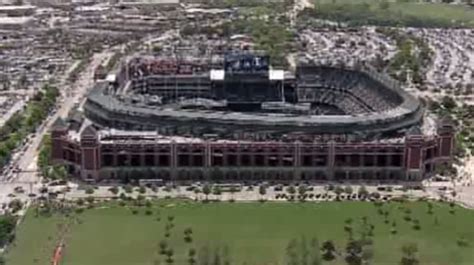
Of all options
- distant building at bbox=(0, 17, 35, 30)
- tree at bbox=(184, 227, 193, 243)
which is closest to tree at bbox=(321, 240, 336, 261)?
tree at bbox=(184, 227, 193, 243)

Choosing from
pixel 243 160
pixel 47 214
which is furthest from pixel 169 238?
pixel 243 160

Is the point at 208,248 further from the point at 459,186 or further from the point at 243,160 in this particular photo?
the point at 459,186

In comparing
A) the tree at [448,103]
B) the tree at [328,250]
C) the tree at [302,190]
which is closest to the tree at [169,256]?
the tree at [328,250]

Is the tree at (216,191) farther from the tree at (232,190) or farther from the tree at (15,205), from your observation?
the tree at (15,205)

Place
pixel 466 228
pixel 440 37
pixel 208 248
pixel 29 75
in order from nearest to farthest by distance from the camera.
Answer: pixel 208 248
pixel 466 228
pixel 29 75
pixel 440 37

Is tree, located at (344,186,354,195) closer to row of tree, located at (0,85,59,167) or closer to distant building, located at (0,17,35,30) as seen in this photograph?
row of tree, located at (0,85,59,167)

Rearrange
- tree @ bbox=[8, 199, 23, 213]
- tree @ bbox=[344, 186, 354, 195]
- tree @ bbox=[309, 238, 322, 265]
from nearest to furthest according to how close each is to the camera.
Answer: tree @ bbox=[309, 238, 322, 265] → tree @ bbox=[8, 199, 23, 213] → tree @ bbox=[344, 186, 354, 195]

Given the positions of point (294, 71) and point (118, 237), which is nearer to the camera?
point (118, 237)
